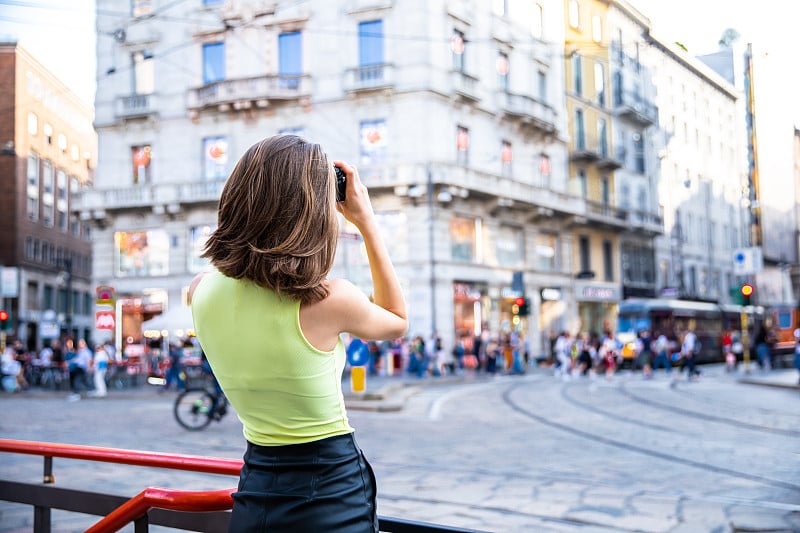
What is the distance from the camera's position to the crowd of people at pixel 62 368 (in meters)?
20.8

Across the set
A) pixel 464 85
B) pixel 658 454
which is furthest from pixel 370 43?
pixel 658 454

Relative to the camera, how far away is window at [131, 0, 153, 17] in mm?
26438

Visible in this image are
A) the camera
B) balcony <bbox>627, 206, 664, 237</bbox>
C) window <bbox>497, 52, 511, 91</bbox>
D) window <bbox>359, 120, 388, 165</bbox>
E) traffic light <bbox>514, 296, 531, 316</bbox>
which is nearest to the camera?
the camera

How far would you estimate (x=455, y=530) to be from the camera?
200 cm

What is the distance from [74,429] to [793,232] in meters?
10.6

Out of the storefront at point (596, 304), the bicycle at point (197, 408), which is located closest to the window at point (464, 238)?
the storefront at point (596, 304)

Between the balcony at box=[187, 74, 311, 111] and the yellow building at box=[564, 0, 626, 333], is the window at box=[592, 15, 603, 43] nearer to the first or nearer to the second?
the yellow building at box=[564, 0, 626, 333]

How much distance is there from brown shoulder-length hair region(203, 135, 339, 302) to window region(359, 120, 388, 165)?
89.7 ft

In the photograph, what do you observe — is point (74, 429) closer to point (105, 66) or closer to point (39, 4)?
point (39, 4)

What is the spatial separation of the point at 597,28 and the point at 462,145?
1291cm

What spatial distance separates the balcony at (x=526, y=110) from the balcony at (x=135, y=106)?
13434 millimetres

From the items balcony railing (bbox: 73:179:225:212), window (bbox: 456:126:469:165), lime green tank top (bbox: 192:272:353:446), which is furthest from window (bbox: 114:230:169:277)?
lime green tank top (bbox: 192:272:353:446)

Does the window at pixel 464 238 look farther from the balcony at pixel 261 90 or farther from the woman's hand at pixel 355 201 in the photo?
the woman's hand at pixel 355 201

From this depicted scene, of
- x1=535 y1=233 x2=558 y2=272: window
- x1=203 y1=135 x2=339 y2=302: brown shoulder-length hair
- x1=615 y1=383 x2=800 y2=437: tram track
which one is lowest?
x1=615 y1=383 x2=800 y2=437: tram track
